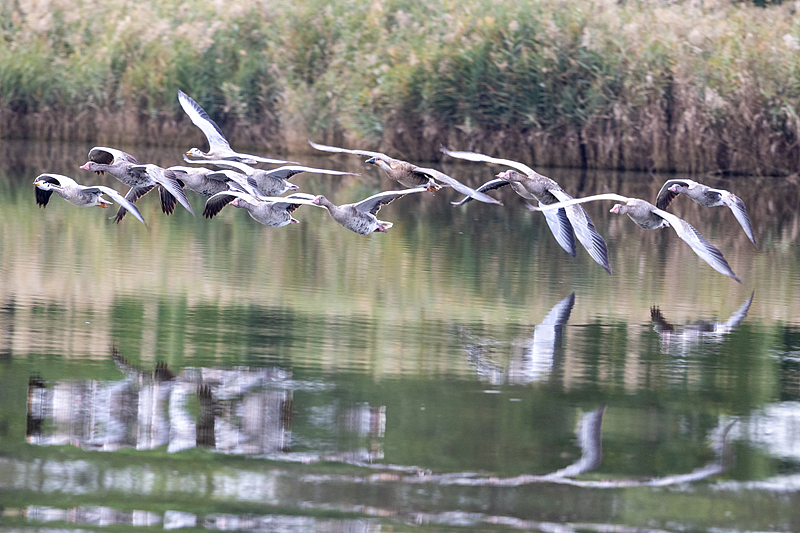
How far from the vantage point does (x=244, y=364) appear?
8570 mm

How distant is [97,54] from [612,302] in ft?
57.2

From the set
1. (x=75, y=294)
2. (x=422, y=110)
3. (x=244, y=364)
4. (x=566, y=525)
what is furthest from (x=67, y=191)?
(x=422, y=110)

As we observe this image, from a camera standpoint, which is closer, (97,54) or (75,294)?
(75,294)

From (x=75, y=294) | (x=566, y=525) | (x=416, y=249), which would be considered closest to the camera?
(x=566, y=525)

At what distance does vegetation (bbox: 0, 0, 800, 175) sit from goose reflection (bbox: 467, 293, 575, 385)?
549 inches

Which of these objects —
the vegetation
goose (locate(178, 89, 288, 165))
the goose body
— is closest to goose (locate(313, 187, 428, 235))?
goose (locate(178, 89, 288, 165))

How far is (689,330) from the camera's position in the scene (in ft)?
34.5

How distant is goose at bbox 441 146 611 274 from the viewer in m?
11.4

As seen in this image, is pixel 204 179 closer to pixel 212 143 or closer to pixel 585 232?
pixel 212 143

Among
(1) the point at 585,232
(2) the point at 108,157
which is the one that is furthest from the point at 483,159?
(2) the point at 108,157

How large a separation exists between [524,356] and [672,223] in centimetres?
220

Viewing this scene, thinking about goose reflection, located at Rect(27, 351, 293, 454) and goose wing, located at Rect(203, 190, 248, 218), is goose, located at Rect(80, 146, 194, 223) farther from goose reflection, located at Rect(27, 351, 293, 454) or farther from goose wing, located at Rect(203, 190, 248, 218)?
goose reflection, located at Rect(27, 351, 293, 454)

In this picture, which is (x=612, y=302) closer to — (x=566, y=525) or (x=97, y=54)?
(x=566, y=525)

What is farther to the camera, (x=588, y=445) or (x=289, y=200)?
(x=289, y=200)
